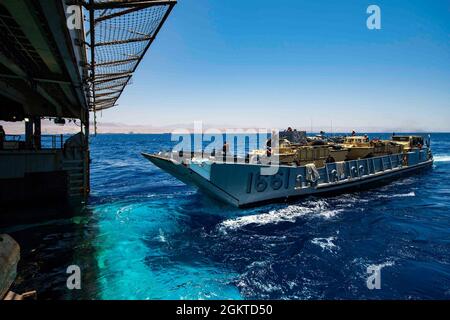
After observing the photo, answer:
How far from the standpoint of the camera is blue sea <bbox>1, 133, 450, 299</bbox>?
30.6 ft

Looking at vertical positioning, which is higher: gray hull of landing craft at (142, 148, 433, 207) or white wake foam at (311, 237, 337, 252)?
gray hull of landing craft at (142, 148, 433, 207)

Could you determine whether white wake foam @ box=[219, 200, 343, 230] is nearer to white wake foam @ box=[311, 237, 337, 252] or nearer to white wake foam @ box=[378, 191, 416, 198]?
white wake foam @ box=[311, 237, 337, 252]

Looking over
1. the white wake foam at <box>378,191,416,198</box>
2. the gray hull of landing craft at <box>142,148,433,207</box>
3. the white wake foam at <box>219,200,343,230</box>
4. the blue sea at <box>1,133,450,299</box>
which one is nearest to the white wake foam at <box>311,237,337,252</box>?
the blue sea at <box>1,133,450,299</box>

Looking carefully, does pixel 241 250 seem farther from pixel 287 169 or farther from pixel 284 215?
pixel 287 169

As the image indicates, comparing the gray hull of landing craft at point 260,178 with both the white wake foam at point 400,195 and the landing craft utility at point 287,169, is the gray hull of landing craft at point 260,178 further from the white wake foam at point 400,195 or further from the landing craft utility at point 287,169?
the white wake foam at point 400,195

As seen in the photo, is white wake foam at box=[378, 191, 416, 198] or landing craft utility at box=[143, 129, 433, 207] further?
white wake foam at box=[378, 191, 416, 198]

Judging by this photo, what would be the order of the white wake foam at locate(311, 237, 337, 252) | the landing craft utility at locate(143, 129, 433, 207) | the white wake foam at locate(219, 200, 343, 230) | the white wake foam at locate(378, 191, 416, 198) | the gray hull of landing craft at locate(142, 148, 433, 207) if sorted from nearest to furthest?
the white wake foam at locate(311, 237, 337, 252) → the white wake foam at locate(219, 200, 343, 230) → the gray hull of landing craft at locate(142, 148, 433, 207) → the landing craft utility at locate(143, 129, 433, 207) → the white wake foam at locate(378, 191, 416, 198)

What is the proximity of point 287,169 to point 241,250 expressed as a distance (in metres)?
8.21

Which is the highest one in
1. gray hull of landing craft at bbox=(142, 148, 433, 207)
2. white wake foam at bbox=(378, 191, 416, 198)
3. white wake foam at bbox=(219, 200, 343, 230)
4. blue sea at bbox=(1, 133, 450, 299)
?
gray hull of landing craft at bbox=(142, 148, 433, 207)

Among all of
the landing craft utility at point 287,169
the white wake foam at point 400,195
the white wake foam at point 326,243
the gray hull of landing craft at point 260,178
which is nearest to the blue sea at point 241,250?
the white wake foam at point 326,243

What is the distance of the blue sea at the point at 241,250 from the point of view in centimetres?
932

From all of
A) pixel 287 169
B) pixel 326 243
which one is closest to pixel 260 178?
pixel 287 169

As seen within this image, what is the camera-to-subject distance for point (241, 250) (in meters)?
12.2
